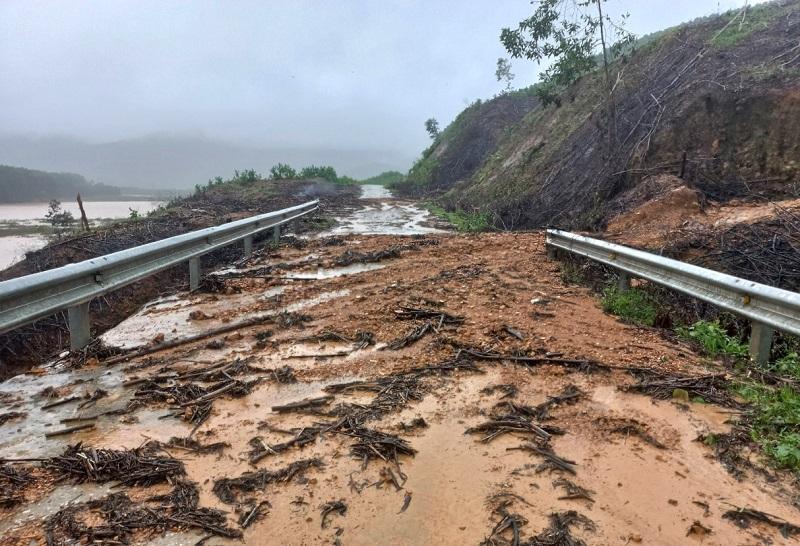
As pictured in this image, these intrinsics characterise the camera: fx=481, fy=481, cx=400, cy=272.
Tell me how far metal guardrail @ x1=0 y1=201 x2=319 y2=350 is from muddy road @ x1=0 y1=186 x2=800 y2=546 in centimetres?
45

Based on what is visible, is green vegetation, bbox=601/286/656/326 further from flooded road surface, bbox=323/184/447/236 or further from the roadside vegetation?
flooded road surface, bbox=323/184/447/236

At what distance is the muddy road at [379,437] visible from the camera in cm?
195

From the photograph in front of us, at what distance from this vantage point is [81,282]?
3750mm

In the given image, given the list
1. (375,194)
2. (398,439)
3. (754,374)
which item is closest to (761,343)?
(754,374)

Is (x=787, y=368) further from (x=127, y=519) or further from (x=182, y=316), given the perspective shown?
(x=182, y=316)

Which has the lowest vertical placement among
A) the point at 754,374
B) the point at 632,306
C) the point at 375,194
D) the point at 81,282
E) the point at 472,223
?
the point at 754,374

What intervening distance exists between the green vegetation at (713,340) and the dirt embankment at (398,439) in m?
0.25

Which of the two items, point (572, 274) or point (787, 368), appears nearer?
point (787, 368)

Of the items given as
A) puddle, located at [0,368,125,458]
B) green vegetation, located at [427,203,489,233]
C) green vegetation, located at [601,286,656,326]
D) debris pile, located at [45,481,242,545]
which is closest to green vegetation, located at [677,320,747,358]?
green vegetation, located at [601,286,656,326]

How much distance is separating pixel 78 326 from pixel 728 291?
5.18 meters

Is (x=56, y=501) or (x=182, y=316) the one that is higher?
(x=182, y=316)

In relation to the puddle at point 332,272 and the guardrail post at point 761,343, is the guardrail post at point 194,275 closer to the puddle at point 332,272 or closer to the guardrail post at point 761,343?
the puddle at point 332,272

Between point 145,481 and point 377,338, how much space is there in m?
2.08

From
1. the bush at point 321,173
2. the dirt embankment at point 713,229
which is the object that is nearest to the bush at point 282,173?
the bush at point 321,173
